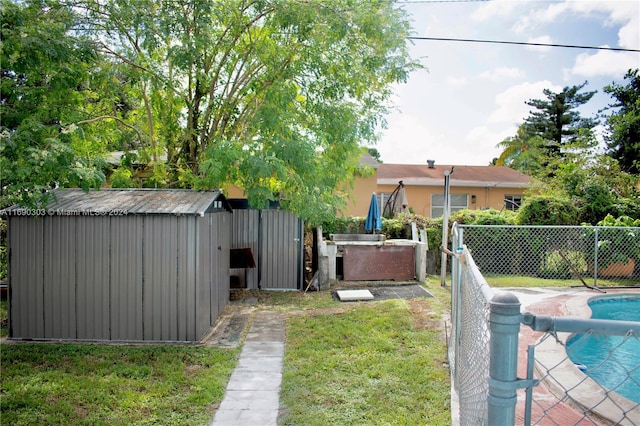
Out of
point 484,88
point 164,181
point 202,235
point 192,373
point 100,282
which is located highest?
point 484,88

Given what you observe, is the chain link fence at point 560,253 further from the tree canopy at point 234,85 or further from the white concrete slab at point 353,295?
the tree canopy at point 234,85

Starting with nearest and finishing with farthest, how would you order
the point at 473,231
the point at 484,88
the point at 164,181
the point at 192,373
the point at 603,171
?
the point at 192,373, the point at 164,181, the point at 473,231, the point at 484,88, the point at 603,171

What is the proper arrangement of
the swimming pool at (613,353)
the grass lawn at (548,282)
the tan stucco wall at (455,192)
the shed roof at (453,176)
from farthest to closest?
the tan stucco wall at (455,192) → the shed roof at (453,176) → the grass lawn at (548,282) → the swimming pool at (613,353)

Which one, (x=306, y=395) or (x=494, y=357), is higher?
(x=494, y=357)

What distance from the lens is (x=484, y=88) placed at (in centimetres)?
1312

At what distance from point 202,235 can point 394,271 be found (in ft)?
20.2

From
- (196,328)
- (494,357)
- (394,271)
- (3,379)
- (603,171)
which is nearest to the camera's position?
(494,357)

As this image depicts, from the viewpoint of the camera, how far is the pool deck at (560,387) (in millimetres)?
3730

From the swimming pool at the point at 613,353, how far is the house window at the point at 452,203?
37.7ft

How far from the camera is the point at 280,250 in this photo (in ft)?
34.3

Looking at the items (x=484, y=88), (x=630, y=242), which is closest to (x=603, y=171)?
(x=630, y=242)

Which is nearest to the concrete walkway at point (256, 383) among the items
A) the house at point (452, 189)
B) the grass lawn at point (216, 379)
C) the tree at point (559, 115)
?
the grass lawn at point (216, 379)

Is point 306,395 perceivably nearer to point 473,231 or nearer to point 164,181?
point 164,181

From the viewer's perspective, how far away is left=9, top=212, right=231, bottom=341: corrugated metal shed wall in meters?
6.39
